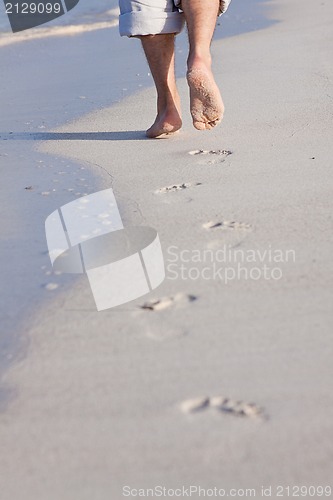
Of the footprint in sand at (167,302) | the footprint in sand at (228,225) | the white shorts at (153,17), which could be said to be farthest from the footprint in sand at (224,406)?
the white shorts at (153,17)

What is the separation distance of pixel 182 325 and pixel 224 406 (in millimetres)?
260

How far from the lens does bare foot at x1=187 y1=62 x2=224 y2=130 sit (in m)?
2.51

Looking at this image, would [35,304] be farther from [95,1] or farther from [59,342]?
[95,1]

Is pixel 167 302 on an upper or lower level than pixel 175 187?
upper

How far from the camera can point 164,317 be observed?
146 centimetres

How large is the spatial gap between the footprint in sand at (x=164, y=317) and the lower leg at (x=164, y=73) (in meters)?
1.39

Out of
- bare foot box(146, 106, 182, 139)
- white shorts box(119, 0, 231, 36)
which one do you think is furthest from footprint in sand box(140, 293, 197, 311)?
white shorts box(119, 0, 231, 36)

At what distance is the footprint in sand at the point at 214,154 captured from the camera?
2473mm

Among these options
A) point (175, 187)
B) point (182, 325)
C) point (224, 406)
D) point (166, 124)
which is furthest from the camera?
point (166, 124)

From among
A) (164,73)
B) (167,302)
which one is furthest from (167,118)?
(167,302)

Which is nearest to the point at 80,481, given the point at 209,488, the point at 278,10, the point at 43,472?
the point at 43,472

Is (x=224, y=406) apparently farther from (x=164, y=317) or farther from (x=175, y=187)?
(x=175, y=187)

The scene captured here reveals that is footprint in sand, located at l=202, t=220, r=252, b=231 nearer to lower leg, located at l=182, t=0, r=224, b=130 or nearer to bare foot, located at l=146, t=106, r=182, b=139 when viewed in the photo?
lower leg, located at l=182, t=0, r=224, b=130

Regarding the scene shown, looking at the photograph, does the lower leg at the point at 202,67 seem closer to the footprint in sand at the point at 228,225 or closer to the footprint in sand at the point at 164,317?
the footprint in sand at the point at 228,225
